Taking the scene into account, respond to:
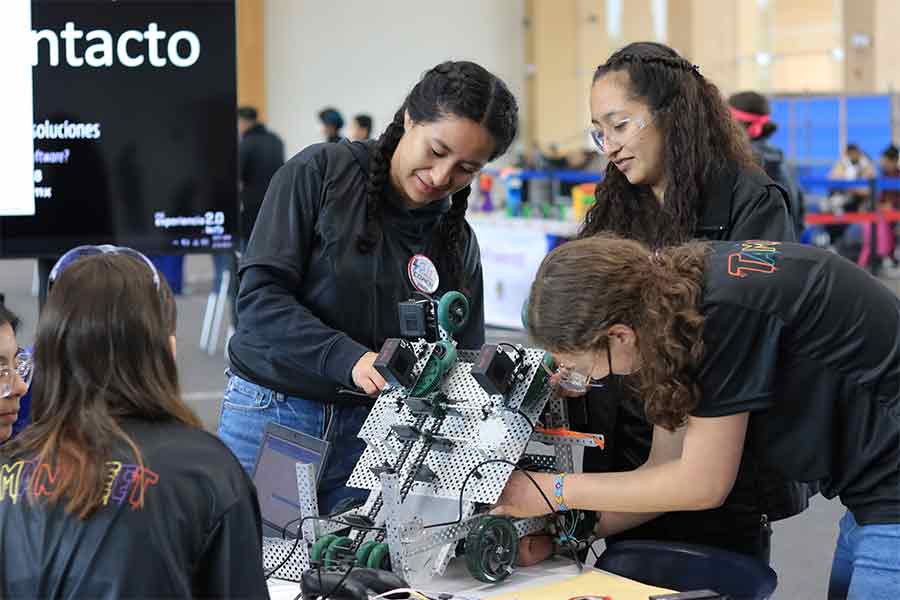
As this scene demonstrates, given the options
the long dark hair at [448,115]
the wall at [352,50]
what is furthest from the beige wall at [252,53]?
the long dark hair at [448,115]

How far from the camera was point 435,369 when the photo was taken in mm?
1813

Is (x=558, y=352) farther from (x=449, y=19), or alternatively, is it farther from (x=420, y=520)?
(x=449, y=19)

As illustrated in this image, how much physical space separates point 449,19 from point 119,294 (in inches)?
524

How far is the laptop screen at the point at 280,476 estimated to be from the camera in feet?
6.28

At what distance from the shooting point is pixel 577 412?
2.06 m

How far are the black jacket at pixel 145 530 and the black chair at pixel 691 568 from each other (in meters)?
0.82

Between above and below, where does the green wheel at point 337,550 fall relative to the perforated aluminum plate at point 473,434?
below

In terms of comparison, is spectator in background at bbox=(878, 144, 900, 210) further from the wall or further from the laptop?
the laptop

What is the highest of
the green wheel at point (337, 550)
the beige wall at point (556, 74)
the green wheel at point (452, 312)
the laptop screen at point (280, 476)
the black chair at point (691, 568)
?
the beige wall at point (556, 74)

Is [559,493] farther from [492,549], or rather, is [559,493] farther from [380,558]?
[380,558]

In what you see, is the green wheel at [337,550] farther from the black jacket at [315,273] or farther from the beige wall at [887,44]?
the beige wall at [887,44]

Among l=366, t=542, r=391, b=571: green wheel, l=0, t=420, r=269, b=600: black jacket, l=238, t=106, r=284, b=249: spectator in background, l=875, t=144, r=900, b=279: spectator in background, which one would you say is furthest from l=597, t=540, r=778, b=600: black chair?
l=875, t=144, r=900, b=279: spectator in background

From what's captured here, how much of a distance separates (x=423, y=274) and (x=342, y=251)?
16 centimetres

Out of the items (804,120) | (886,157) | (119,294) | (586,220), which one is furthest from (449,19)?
(119,294)
